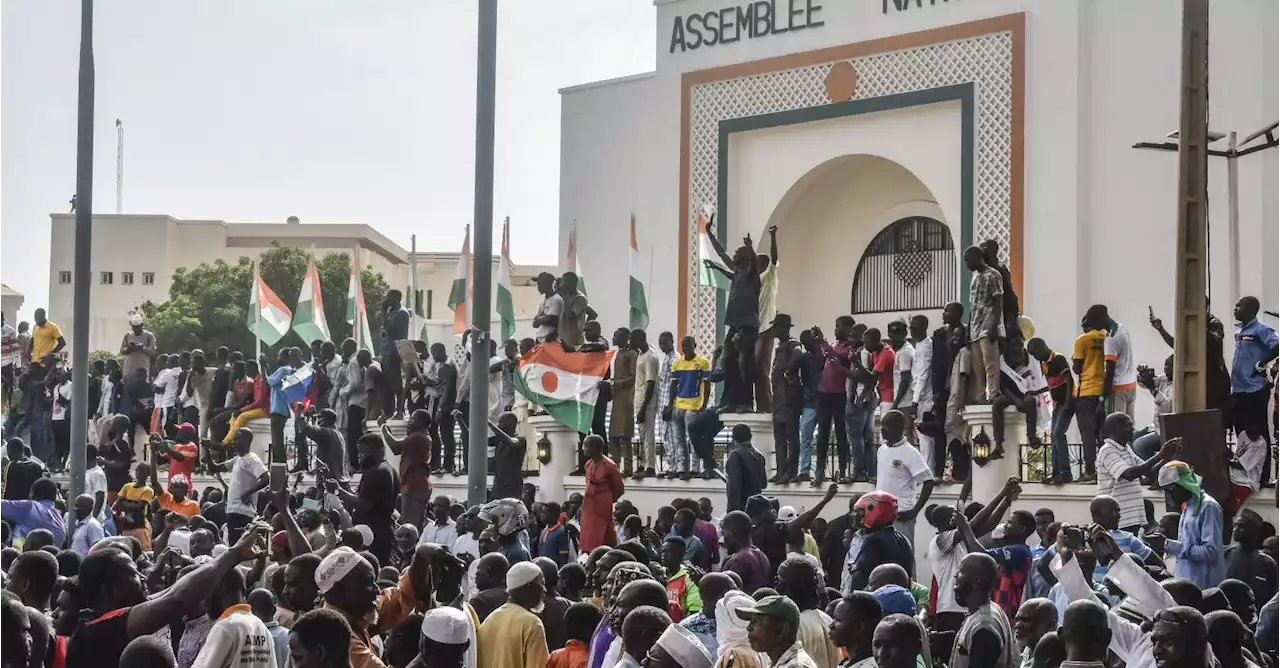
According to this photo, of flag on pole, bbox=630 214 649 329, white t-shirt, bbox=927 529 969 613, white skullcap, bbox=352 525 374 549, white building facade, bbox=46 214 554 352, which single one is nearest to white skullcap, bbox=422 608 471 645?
white t-shirt, bbox=927 529 969 613

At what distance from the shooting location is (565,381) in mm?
17609

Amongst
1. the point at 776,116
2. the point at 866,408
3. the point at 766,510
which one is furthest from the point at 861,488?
the point at 776,116

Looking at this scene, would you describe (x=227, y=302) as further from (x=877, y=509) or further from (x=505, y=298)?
(x=877, y=509)

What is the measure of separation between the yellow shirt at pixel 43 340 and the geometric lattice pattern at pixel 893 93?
9.23 meters

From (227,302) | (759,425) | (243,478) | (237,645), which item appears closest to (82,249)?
(243,478)

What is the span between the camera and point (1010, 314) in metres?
14.7

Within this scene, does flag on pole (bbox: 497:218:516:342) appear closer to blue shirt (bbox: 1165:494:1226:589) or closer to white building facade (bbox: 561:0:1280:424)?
white building facade (bbox: 561:0:1280:424)

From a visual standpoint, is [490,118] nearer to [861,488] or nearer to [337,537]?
[337,537]

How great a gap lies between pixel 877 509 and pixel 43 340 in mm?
15386

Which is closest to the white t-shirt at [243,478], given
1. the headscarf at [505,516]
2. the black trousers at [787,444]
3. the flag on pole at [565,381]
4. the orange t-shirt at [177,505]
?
the orange t-shirt at [177,505]

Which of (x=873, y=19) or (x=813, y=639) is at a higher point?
(x=873, y=19)

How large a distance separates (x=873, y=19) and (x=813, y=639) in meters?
18.8

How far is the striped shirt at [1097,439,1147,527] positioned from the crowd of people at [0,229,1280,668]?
0.13 ft

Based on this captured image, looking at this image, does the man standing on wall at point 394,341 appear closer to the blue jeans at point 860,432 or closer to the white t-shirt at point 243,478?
the white t-shirt at point 243,478
